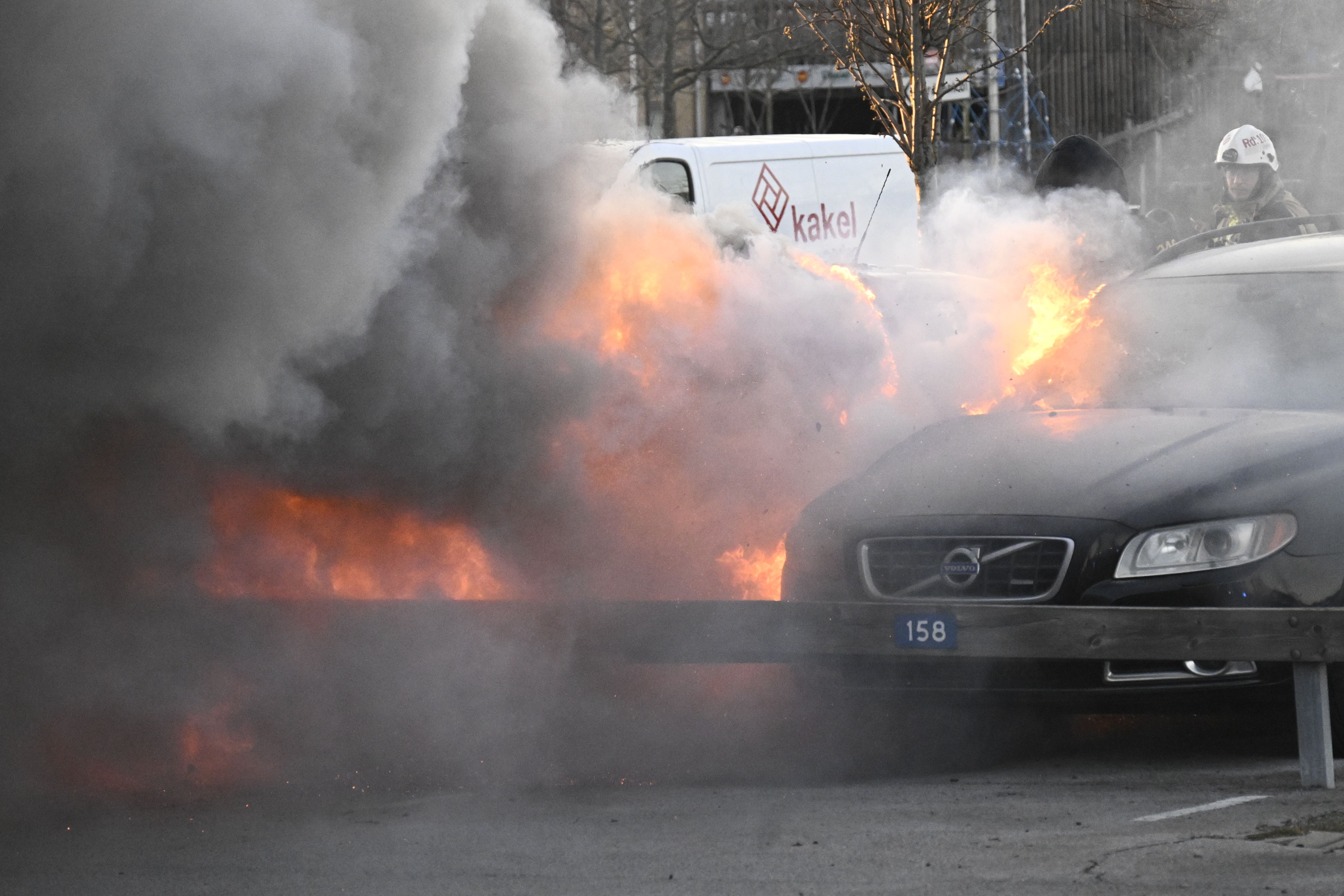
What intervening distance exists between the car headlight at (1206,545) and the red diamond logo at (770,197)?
1122cm

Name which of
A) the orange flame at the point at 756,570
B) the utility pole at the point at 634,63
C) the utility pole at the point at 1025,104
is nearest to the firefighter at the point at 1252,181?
the orange flame at the point at 756,570

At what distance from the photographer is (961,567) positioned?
5.97 m

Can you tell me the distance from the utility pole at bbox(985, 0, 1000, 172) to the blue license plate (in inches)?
618

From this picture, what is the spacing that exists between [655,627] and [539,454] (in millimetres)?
1156

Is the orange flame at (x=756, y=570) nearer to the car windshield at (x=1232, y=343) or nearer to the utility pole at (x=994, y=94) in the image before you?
the car windshield at (x=1232, y=343)

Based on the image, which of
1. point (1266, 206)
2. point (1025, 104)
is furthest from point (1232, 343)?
point (1025, 104)

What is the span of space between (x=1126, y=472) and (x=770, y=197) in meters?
11.2

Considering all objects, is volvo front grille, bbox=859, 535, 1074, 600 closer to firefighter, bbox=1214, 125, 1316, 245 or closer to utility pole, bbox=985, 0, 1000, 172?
firefighter, bbox=1214, 125, 1316, 245

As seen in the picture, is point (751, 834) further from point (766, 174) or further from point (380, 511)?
point (766, 174)

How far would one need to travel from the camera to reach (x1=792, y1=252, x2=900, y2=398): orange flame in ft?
25.9

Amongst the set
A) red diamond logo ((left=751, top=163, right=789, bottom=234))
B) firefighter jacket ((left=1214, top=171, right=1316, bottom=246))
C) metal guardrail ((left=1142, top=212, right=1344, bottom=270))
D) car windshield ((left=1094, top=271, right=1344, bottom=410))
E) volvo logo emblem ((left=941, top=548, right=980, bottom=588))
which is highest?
red diamond logo ((left=751, top=163, right=789, bottom=234))

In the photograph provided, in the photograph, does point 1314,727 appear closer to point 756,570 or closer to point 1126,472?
point 1126,472

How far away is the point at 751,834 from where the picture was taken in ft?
16.6

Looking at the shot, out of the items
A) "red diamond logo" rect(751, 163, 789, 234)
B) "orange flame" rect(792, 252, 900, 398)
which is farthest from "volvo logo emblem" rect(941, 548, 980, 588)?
"red diamond logo" rect(751, 163, 789, 234)
